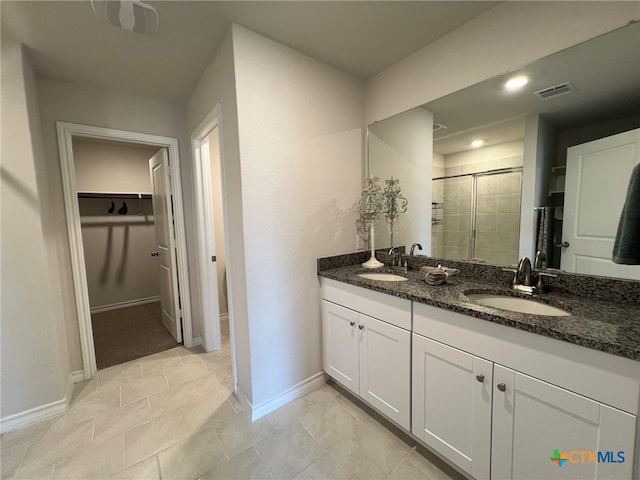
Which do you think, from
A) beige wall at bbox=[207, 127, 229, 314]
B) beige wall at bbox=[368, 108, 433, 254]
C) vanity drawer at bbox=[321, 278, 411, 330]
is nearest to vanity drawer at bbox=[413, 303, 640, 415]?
vanity drawer at bbox=[321, 278, 411, 330]

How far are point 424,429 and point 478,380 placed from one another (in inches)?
18.2

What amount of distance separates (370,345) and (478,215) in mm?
1084

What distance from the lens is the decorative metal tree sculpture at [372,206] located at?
2.00 metres

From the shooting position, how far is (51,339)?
1706mm

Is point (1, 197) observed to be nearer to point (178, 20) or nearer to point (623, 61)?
point (178, 20)

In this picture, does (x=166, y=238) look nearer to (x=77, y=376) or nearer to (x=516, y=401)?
(x=77, y=376)

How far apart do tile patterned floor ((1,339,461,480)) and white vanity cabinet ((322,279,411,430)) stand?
0.60ft

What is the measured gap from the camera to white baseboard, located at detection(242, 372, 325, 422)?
1671 millimetres

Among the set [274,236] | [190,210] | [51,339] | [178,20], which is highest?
[178,20]

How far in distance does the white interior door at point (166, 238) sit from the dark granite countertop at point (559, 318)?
6.45 ft

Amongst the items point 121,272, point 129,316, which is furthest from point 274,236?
point 121,272

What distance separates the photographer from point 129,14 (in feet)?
4.40

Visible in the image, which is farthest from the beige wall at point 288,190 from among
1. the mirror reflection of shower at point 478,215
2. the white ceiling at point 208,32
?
the mirror reflection of shower at point 478,215

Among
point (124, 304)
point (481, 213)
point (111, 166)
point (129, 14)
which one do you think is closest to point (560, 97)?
point (481, 213)
